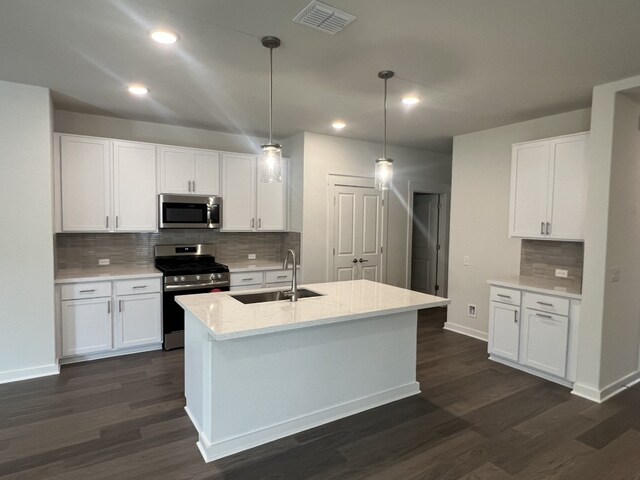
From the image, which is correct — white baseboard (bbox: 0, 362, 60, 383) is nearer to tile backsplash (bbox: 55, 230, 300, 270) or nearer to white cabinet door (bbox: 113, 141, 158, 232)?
tile backsplash (bbox: 55, 230, 300, 270)

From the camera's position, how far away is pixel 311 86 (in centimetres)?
329

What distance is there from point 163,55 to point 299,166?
2555 millimetres

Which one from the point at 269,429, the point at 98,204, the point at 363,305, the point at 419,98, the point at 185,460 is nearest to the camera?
the point at 185,460

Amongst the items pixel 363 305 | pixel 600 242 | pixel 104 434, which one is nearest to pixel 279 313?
pixel 363 305

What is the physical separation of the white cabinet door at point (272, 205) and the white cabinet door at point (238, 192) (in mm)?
98

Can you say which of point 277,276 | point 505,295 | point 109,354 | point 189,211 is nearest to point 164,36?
point 189,211

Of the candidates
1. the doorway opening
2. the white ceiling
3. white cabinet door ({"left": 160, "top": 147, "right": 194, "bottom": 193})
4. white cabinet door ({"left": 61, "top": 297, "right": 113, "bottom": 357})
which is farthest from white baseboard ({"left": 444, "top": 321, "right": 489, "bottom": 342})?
white cabinet door ({"left": 61, "top": 297, "right": 113, "bottom": 357})

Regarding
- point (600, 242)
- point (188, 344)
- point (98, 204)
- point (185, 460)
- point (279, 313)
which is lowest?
point (185, 460)

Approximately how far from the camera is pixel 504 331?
3.93m

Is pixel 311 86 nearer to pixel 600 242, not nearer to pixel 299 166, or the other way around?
pixel 299 166

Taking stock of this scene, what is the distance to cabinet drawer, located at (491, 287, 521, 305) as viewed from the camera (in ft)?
12.5

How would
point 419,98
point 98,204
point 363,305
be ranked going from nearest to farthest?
point 363,305 → point 419,98 → point 98,204

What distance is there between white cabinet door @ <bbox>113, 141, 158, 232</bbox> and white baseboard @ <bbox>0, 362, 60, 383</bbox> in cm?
152

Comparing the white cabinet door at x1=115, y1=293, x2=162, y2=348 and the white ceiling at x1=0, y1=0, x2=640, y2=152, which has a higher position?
the white ceiling at x1=0, y1=0, x2=640, y2=152
